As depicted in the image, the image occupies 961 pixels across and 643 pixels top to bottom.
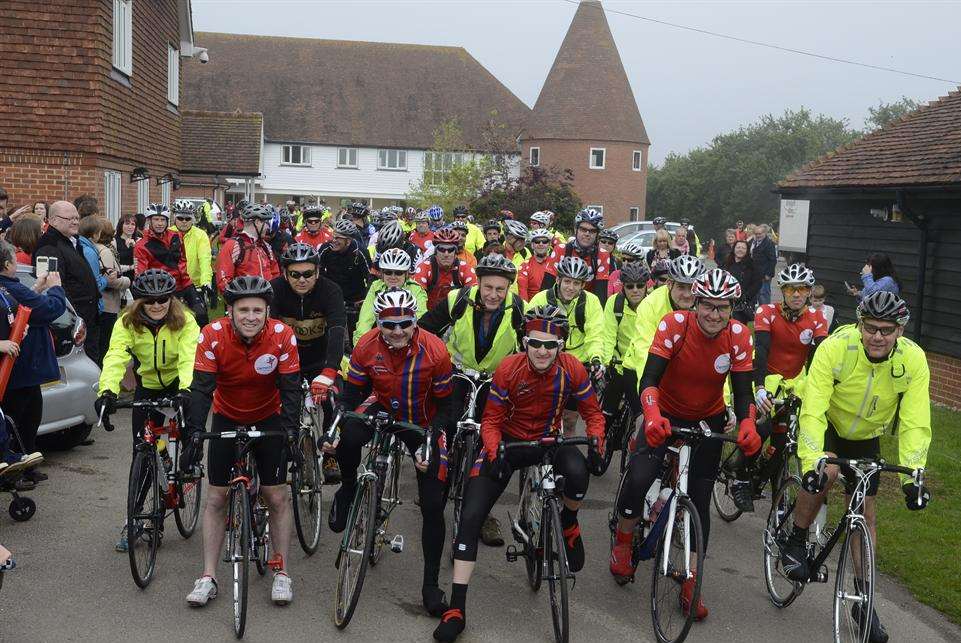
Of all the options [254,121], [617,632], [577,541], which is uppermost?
[254,121]

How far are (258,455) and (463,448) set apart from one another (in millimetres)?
1775

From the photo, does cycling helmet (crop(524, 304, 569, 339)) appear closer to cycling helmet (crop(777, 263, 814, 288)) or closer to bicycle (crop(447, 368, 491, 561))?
bicycle (crop(447, 368, 491, 561))

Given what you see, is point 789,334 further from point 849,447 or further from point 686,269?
point 849,447

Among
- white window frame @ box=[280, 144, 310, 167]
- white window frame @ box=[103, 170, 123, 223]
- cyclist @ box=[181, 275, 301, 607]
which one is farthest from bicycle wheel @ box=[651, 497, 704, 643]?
white window frame @ box=[280, 144, 310, 167]

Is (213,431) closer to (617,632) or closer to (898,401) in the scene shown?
(617,632)

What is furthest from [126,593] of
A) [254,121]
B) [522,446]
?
[254,121]

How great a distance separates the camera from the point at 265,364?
6.18 meters

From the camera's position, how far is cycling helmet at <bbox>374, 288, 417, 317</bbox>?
6125 millimetres

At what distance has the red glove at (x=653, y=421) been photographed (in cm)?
596

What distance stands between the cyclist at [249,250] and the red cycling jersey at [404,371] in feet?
16.2

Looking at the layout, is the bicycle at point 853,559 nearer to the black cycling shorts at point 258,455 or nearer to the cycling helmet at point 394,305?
the cycling helmet at point 394,305

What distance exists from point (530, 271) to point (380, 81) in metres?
59.3

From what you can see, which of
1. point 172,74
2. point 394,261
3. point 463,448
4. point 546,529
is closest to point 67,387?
point 394,261

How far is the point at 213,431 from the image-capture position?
6102mm
